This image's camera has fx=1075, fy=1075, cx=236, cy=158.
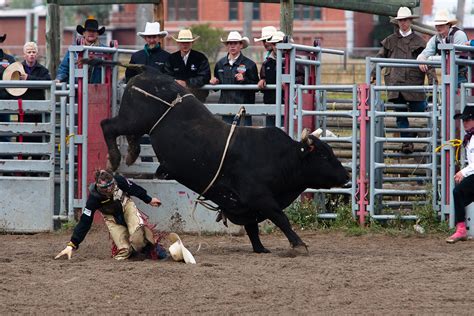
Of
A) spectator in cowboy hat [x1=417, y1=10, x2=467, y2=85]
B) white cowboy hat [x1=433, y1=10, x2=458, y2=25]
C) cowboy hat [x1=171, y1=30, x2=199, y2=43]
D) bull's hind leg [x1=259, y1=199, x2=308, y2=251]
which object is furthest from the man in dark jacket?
white cowboy hat [x1=433, y1=10, x2=458, y2=25]

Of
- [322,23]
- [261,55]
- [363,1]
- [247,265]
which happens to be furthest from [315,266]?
[322,23]

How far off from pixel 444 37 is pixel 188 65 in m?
2.94

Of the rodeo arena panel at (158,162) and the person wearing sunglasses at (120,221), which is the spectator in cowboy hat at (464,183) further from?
the person wearing sunglasses at (120,221)

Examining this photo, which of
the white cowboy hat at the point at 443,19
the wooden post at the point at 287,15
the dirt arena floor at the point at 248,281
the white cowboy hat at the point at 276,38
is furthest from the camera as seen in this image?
the wooden post at the point at 287,15

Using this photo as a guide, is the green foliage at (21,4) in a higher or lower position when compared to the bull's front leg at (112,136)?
higher

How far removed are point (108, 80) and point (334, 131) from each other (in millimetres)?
3146

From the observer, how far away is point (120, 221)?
1005 centimetres

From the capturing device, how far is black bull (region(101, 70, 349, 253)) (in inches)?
397

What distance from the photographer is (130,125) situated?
1073cm

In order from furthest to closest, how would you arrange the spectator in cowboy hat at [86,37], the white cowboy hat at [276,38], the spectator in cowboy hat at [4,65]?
1. the spectator in cowboy hat at [86,37]
2. the spectator in cowboy hat at [4,65]
3. the white cowboy hat at [276,38]

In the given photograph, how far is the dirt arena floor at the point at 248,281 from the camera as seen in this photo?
24.8ft

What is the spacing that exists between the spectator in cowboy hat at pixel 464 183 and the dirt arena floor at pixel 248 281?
0.57 feet

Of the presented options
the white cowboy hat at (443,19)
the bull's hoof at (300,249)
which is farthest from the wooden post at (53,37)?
the bull's hoof at (300,249)

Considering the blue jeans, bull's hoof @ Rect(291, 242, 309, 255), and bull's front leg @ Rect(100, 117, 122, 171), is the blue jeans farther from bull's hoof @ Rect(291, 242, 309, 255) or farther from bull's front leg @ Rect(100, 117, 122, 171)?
bull's front leg @ Rect(100, 117, 122, 171)
